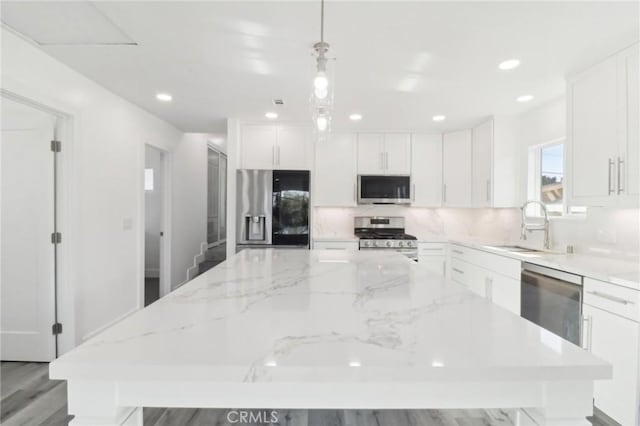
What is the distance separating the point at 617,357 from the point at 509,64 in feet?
6.71

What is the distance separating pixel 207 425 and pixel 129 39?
2.45 metres

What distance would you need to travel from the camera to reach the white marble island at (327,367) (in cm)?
69

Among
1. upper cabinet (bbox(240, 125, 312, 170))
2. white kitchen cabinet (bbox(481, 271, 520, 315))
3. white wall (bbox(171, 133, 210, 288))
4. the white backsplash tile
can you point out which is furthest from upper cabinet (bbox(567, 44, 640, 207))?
white wall (bbox(171, 133, 210, 288))

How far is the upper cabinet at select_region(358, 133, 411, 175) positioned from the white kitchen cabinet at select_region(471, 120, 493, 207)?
0.83m

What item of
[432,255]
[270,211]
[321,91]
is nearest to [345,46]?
[321,91]

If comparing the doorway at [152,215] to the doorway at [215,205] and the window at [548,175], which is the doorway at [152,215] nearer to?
the doorway at [215,205]

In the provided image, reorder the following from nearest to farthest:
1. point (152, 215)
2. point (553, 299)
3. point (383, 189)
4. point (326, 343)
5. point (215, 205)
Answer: point (326, 343) → point (553, 299) → point (383, 189) → point (152, 215) → point (215, 205)

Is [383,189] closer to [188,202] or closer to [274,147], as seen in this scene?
[274,147]

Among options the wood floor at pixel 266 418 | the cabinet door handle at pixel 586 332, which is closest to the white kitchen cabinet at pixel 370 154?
the cabinet door handle at pixel 586 332

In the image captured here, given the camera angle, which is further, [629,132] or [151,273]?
[151,273]

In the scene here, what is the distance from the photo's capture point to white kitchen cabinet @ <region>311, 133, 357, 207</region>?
4289 mm

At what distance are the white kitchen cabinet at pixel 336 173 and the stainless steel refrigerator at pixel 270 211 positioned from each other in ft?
1.62

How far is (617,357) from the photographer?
71.2 inches

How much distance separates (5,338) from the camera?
257 cm
